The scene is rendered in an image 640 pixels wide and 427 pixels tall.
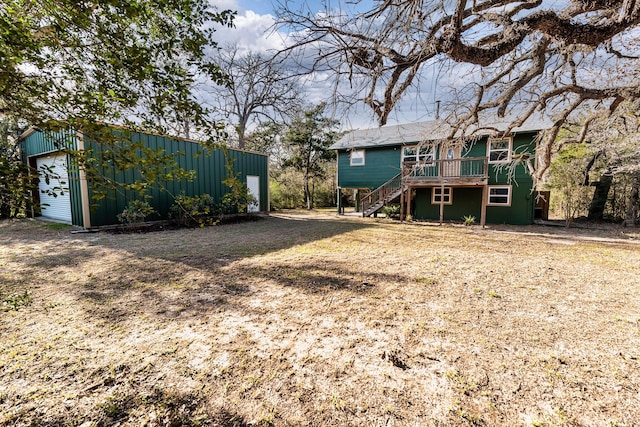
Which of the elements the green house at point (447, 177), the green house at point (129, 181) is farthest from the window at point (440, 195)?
the green house at point (129, 181)

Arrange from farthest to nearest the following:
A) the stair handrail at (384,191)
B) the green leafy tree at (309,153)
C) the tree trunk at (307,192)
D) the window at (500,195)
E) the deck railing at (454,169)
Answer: the tree trunk at (307,192)
the green leafy tree at (309,153)
the stair handrail at (384,191)
the window at (500,195)
the deck railing at (454,169)

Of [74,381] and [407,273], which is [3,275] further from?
[407,273]

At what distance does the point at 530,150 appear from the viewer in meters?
10.7

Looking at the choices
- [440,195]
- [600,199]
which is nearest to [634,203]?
[600,199]

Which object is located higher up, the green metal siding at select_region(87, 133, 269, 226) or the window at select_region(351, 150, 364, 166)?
the window at select_region(351, 150, 364, 166)

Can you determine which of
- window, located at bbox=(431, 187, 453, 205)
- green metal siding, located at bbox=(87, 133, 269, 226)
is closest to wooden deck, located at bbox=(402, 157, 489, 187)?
window, located at bbox=(431, 187, 453, 205)

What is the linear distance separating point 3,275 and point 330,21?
5693mm

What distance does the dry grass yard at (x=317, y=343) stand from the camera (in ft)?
5.54

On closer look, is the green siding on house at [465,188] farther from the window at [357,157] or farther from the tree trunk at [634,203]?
the tree trunk at [634,203]

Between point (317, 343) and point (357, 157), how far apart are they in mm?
13397

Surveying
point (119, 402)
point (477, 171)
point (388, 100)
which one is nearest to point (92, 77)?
point (119, 402)

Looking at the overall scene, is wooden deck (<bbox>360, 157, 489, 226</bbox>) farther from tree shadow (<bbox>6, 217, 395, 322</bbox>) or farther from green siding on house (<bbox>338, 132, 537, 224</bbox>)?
tree shadow (<bbox>6, 217, 395, 322</bbox>)

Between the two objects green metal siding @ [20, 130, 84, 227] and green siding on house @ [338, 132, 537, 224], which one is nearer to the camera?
green metal siding @ [20, 130, 84, 227]

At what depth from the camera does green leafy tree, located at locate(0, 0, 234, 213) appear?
5.12 feet
